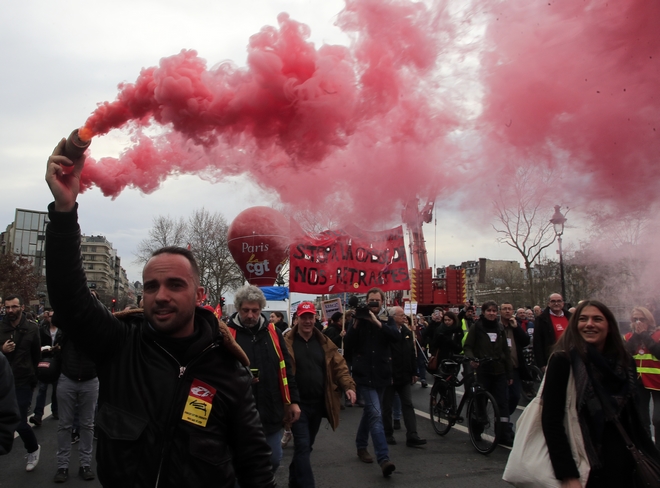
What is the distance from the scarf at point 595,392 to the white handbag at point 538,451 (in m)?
0.04

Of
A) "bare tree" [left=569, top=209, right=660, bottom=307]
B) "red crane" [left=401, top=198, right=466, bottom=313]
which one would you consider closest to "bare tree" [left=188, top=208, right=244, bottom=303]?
"red crane" [left=401, top=198, right=466, bottom=313]

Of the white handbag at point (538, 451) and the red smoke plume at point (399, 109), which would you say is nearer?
the white handbag at point (538, 451)

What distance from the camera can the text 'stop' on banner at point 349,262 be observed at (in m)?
11.2

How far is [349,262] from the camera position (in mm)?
11406

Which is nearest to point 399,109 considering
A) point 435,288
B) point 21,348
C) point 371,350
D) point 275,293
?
point 371,350

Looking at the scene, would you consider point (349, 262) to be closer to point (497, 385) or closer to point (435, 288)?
point (497, 385)

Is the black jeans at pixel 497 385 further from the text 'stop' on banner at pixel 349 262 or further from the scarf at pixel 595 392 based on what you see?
the scarf at pixel 595 392

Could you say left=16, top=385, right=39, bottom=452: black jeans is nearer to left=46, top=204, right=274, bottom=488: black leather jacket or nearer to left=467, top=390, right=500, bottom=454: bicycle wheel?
left=46, top=204, right=274, bottom=488: black leather jacket

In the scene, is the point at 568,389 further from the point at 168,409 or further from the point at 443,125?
the point at 443,125

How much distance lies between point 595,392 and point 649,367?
3.98 meters

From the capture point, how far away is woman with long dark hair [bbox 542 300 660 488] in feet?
8.62

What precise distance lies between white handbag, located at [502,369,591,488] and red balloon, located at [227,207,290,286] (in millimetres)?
17273

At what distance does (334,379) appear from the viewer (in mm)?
5543

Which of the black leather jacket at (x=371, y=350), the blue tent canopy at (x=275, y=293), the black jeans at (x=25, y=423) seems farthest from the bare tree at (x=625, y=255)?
the blue tent canopy at (x=275, y=293)
